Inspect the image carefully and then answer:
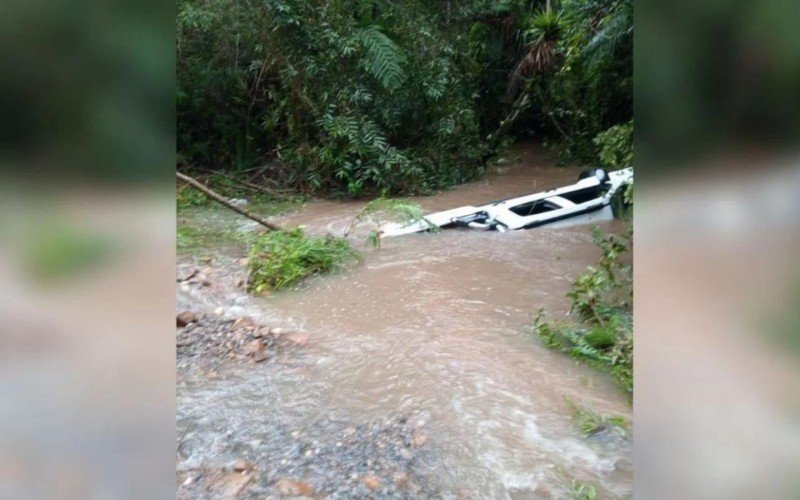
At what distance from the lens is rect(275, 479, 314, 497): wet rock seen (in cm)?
281

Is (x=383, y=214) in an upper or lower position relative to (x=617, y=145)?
lower

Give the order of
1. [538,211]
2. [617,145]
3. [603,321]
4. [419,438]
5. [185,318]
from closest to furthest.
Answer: [419,438]
[603,321]
[185,318]
[617,145]
[538,211]

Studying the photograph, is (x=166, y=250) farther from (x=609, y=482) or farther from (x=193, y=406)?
(x=193, y=406)

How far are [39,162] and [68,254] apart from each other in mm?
138

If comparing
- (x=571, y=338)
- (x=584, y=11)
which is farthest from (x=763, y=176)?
(x=584, y=11)

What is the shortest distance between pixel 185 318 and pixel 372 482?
9.24ft

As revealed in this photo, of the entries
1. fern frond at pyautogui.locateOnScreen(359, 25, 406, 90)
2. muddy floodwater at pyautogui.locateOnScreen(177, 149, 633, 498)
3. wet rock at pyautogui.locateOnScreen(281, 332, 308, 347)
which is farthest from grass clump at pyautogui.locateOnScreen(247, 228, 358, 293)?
fern frond at pyautogui.locateOnScreen(359, 25, 406, 90)

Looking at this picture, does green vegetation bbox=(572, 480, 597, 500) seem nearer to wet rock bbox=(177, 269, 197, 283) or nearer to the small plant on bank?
wet rock bbox=(177, 269, 197, 283)

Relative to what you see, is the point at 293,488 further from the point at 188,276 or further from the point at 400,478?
the point at 188,276

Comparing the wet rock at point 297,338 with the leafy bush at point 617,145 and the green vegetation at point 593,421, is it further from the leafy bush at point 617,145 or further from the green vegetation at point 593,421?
the leafy bush at point 617,145

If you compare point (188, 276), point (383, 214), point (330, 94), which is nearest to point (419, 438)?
point (188, 276)

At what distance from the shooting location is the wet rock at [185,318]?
5121 millimetres

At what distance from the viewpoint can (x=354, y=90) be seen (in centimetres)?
1102

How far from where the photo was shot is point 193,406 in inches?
147
